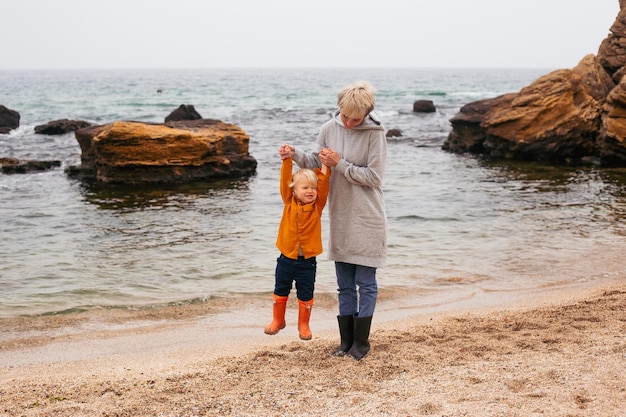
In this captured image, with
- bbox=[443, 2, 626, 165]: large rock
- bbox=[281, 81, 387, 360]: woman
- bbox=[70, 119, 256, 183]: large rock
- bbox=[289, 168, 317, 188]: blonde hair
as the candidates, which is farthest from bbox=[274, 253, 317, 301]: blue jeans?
bbox=[443, 2, 626, 165]: large rock

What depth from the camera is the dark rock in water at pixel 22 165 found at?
18156 millimetres

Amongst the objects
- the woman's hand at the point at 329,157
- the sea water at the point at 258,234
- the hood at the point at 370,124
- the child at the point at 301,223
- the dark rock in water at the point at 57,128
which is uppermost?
the hood at the point at 370,124

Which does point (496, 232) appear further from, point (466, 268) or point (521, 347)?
point (521, 347)

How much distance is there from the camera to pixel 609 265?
8.63 m

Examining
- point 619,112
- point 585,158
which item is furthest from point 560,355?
point 585,158

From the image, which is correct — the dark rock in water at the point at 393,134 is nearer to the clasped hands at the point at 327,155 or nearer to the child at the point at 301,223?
the child at the point at 301,223

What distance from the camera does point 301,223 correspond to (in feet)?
15.2

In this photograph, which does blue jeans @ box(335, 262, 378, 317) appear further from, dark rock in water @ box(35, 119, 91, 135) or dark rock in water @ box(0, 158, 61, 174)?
dark rock in water @ box(35, 119, 91, 135)

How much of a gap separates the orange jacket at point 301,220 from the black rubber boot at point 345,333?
0.60 m

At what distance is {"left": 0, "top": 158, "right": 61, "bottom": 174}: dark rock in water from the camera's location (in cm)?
1816

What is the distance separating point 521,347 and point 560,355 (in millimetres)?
356

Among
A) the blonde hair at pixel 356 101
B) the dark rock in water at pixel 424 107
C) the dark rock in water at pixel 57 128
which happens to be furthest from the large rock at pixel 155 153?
the dark rock in water at pixel 424 107

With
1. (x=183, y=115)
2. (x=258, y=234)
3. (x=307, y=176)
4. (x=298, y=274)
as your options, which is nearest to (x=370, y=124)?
(x=307, y=176)

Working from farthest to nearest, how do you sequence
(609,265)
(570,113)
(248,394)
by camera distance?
(570,113)
(609,265)
(248,394)
